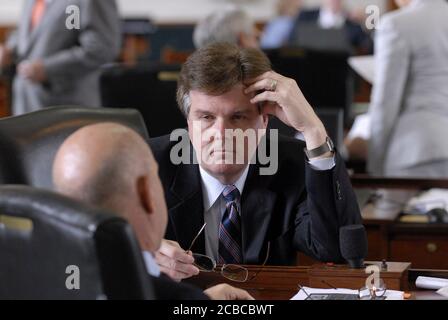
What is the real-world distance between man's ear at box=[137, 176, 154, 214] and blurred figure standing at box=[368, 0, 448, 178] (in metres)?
2.69

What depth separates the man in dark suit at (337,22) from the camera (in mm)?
8975

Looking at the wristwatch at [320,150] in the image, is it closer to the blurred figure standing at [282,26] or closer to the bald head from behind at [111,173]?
the bald head from behind at [111,173]

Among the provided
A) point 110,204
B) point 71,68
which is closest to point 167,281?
point 110,204

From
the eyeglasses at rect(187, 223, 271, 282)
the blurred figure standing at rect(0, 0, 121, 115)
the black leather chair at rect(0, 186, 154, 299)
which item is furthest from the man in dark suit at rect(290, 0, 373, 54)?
the black leather chair at rect(0, 186, 154, 299)

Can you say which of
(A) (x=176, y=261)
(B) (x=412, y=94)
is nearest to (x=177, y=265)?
(A) (x=176, y=261)

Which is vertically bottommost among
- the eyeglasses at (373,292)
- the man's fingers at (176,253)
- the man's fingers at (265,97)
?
the eyeglasses at (373,292)

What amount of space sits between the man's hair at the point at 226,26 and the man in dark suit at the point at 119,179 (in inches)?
118

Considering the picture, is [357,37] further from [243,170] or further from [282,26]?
[243,170]

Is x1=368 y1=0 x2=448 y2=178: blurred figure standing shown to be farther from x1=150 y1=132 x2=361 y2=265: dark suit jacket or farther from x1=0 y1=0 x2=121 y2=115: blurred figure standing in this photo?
x1=150 y1=132 x2=361 y2=265: dark suit jacket

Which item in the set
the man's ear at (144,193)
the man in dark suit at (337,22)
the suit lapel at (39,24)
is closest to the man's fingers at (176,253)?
the man's ear at (144,193)

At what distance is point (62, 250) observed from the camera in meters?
1.29

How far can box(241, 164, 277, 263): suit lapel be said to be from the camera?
223 cm

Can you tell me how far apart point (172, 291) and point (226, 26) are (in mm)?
3117

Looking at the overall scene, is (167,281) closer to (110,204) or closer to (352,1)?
(110,204)
